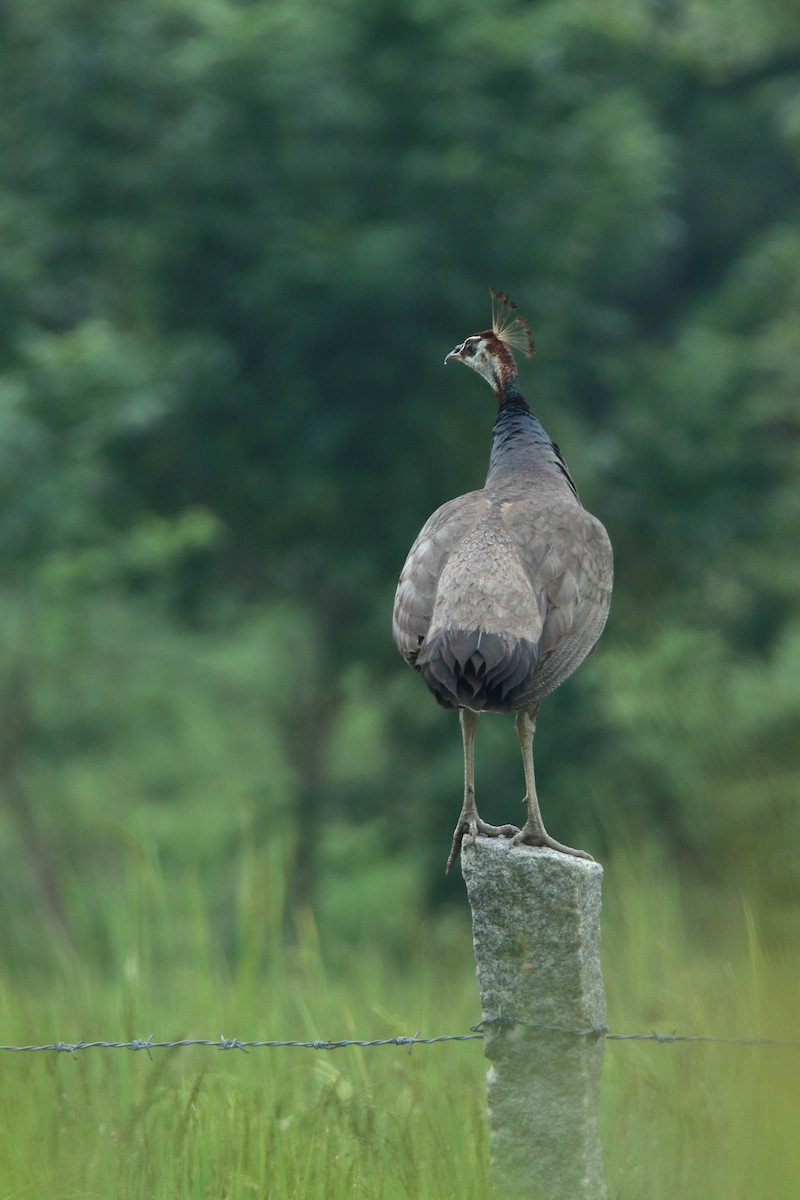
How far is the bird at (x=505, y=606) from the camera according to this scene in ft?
13.0

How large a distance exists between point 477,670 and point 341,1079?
1268 mm

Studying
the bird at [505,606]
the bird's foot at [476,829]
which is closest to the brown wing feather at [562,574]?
the bird at [505,606]

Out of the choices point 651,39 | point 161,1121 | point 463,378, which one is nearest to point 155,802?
point 463,378

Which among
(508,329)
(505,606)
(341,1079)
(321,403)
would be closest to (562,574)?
(505,606)

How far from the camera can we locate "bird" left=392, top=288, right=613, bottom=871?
396cm

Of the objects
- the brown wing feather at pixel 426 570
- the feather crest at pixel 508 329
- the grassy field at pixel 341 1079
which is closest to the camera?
the grassy field at pixel 341 1079

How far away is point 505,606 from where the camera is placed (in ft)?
13.5

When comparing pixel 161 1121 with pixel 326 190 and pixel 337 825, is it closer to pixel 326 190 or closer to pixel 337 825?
pixel 326 190

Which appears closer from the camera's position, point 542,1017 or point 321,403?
point 542,1017

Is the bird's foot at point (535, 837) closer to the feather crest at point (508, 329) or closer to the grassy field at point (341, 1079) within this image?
the grassy field at point (341, 1079)

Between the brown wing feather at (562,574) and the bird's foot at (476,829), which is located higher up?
the brown wing feather at (562,574)

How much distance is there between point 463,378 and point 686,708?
872 centimetres

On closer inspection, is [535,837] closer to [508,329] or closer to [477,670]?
[477,670]

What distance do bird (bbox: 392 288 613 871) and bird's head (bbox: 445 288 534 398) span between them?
0.77 m
